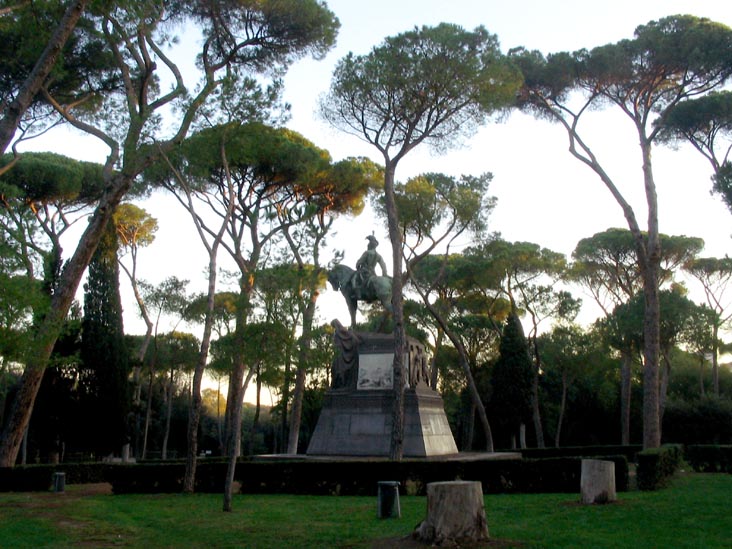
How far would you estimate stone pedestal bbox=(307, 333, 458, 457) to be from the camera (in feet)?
51.6

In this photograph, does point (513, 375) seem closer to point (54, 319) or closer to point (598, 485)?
point (598, 485)

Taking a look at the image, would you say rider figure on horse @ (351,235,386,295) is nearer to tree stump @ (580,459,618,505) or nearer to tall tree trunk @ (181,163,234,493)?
tall tree trunk @ (181,163,234,493)

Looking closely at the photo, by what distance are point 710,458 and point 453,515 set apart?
13764mm

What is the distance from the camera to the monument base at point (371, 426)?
15633 millimetres

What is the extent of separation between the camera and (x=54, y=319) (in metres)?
12.2

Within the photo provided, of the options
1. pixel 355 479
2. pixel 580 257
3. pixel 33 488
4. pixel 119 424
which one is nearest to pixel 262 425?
pixel 119 424

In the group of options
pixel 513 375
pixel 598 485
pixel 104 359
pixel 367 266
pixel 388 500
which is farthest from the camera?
pixel 513 375

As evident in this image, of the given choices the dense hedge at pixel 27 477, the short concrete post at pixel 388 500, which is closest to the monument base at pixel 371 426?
the dense hedge at pixel 27 477

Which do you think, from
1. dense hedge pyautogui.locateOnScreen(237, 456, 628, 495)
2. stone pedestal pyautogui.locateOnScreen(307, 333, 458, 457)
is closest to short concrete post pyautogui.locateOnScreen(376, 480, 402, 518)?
dense hedge pyautogui.locateOnScreen(237, 456, 628, 495)

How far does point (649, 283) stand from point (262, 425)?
34.5m

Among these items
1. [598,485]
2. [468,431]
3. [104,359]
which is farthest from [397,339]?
[468,431]

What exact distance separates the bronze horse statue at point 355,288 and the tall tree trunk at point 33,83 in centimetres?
991

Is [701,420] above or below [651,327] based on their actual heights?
below

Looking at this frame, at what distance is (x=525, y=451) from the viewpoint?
79.2 feet
